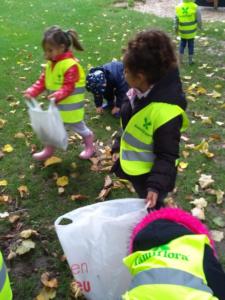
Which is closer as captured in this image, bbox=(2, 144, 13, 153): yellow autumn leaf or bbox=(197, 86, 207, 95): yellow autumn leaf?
bbox=(2, 144, 13, 153): yellow autumn leaf

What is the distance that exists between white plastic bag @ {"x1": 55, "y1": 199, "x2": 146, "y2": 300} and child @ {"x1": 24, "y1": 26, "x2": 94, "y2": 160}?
1572mm

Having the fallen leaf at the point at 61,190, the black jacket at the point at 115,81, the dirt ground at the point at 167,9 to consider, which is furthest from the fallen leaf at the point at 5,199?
the dirt ground at the point at 167,9

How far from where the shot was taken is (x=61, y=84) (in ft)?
12.1

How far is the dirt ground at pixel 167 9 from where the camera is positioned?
10883mm

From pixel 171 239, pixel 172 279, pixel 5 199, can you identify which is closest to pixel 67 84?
pixel 5 199

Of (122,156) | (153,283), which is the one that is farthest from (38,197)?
(153,283)

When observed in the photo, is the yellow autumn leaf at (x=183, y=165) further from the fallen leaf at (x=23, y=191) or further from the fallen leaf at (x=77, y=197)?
the fallen leaf at (x=23, y=191)

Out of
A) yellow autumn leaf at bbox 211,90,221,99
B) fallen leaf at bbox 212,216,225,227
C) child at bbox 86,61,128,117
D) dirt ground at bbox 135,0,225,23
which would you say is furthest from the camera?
dirt ground at bbox 135,0,225,23

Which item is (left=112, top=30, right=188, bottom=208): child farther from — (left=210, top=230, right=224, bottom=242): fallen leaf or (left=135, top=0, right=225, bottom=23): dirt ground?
(left=135, top=0, right=225, bottom=23): dirt ground

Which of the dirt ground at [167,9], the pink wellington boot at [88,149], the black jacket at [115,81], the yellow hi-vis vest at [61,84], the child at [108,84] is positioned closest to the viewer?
the yellow hi-vis vest at [61,84]

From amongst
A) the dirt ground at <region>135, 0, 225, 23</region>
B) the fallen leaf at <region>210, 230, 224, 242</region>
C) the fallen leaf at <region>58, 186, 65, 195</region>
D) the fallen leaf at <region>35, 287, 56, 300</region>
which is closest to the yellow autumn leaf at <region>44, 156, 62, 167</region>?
the fallen leaf at <region>58, 186, 65, 195</region>

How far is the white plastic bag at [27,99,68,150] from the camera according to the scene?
339cm

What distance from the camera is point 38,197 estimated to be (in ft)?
11.9

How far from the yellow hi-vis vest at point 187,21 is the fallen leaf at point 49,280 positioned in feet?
16.2
